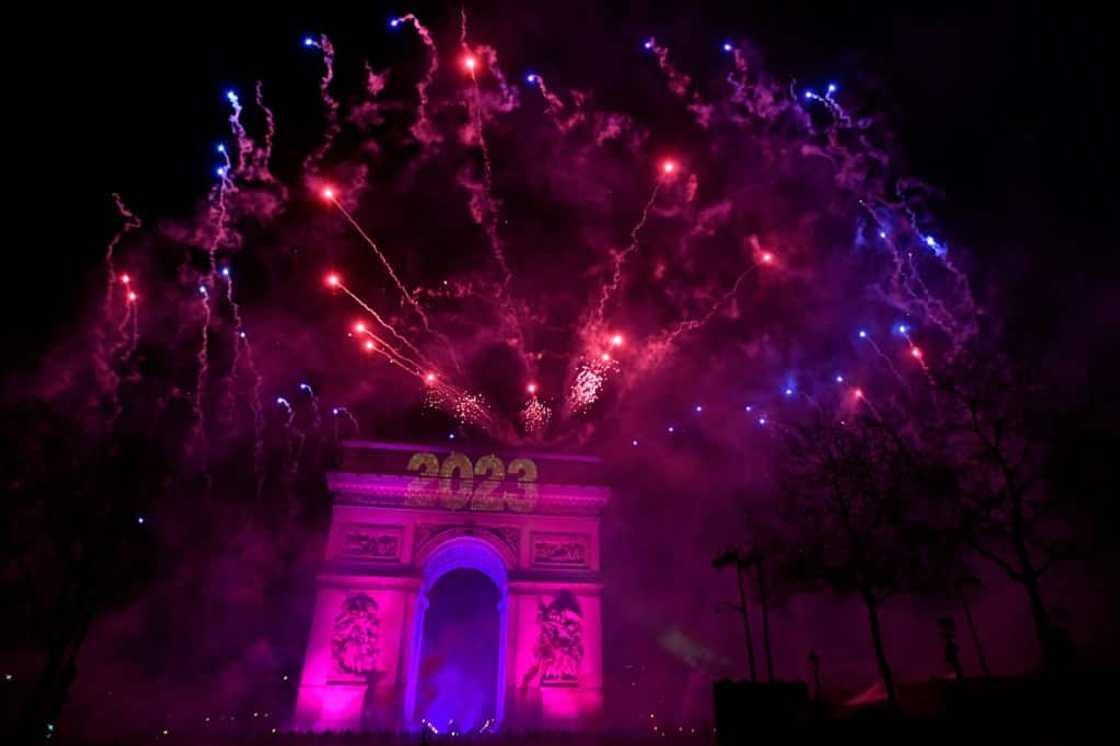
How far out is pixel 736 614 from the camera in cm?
3281

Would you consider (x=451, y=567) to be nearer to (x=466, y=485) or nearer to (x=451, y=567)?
(x=451, y=567)

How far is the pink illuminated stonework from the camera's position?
89.7 ft

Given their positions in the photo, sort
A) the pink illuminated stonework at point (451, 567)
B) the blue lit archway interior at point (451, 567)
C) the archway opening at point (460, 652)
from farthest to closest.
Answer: the archway opening at point (460, 652) → the blue lit archway interior at point (451, 567) → the pink illuminated stonework at point (451, 567)

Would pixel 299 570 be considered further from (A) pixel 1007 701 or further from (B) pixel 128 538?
(A) pixel 1007 701

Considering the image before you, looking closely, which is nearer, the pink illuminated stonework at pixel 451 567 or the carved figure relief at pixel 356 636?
the pink illuminated stonework at pixel 451 567

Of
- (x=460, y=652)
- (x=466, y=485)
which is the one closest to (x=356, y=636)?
(x=466, y=485)

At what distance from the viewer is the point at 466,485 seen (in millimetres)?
31156

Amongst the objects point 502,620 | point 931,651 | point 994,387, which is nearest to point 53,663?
point 502,620

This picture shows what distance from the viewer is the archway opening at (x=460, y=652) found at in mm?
36125

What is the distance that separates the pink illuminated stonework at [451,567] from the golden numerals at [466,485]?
0.15 ft

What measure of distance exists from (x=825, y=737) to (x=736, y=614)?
20.3 m

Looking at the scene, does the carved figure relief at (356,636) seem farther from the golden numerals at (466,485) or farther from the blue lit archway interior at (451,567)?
the golden numerals at (466,485)

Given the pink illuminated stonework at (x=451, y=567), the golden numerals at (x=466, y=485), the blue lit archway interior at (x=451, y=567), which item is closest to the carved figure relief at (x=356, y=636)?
the pink illuminated stonework at (x=451, y=567)

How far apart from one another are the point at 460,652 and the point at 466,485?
12.3 meters
